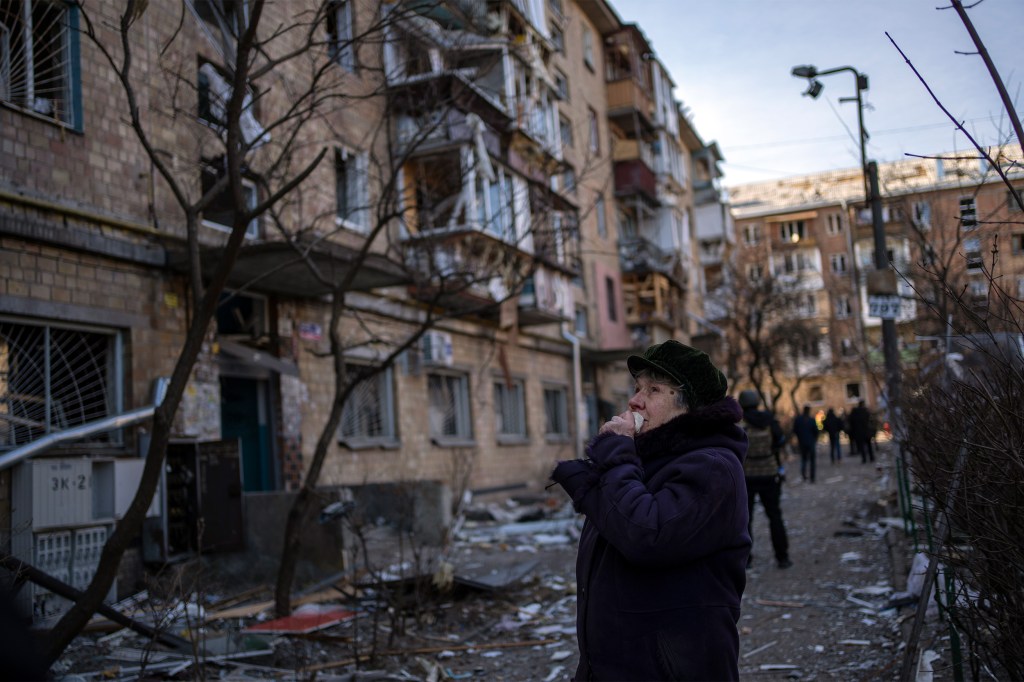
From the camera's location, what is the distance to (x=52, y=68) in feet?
34.9

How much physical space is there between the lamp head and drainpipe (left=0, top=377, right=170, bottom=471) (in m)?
12.0

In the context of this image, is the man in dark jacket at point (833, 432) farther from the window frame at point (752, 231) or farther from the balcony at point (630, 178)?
the window frame at point (752, 231)

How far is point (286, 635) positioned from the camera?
799 cm

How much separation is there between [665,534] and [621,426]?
0.45 m

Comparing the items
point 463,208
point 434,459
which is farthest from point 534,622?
point 463,208

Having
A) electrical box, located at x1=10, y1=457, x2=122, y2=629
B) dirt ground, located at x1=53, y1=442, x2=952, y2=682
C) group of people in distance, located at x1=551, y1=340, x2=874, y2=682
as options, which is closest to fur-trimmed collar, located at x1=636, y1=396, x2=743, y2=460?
group of people in distance, located at x1=551, y1=340, x2=874, y2=682

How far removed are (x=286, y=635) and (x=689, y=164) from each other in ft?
139

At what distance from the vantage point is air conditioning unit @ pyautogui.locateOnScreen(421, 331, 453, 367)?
1923 cm

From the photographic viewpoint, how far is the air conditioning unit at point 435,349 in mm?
19234

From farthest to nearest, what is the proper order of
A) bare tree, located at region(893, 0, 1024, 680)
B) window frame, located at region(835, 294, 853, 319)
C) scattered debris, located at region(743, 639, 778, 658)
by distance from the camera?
window frame, located at region(835, 294, 853, 319), scattered debris, located at region(743, 639, 778, 658), bare tree, located at region(893, 0, 1024, 680)

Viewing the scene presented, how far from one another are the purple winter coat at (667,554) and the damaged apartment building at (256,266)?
3634 mm

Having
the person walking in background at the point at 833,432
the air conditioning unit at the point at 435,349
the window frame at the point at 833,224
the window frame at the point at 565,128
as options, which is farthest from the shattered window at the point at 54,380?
the window frame at the point at 833,224

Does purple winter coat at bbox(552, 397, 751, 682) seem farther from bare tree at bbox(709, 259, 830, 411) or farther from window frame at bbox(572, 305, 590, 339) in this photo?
bare tree at bbox(709, 259, 830, 411)

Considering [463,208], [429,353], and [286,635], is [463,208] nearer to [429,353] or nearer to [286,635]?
[429,353]
